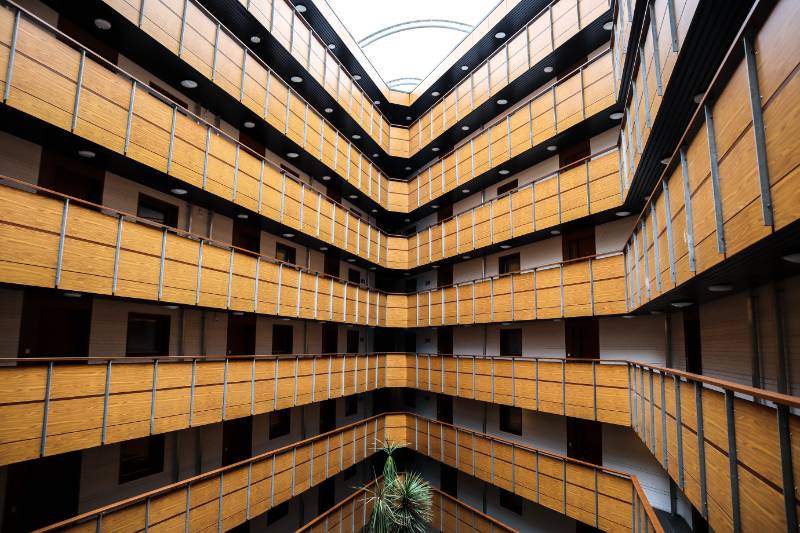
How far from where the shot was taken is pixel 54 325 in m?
8.58

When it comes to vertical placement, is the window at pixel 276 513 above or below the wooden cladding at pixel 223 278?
below

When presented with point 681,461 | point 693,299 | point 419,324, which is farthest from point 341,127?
point 681,461

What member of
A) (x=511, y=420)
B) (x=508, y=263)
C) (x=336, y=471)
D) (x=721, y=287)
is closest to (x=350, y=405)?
(x=336, y=471)

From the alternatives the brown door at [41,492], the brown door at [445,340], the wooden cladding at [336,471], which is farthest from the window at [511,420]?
the brown door at [41,492]

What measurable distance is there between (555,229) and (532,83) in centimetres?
577

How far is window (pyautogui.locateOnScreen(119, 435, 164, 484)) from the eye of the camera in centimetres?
998

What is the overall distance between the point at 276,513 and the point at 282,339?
5.78m

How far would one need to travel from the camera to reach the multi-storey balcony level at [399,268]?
16.1ft

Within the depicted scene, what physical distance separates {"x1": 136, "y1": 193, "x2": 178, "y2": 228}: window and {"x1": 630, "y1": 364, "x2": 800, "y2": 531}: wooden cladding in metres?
11.6

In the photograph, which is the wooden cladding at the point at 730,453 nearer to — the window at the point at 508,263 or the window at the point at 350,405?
the window at the point at 508,263

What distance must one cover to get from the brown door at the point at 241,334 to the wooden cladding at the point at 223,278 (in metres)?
1.25

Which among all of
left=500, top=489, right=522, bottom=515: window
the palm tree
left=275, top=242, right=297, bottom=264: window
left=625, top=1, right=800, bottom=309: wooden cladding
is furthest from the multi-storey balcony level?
the palm tree

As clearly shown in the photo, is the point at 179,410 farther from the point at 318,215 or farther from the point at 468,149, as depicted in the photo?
the point at 468,149

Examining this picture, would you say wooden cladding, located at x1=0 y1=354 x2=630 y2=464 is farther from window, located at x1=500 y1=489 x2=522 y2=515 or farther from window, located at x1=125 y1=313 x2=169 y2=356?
window, located at x1=500 y1=489 x2=522 y2=515
